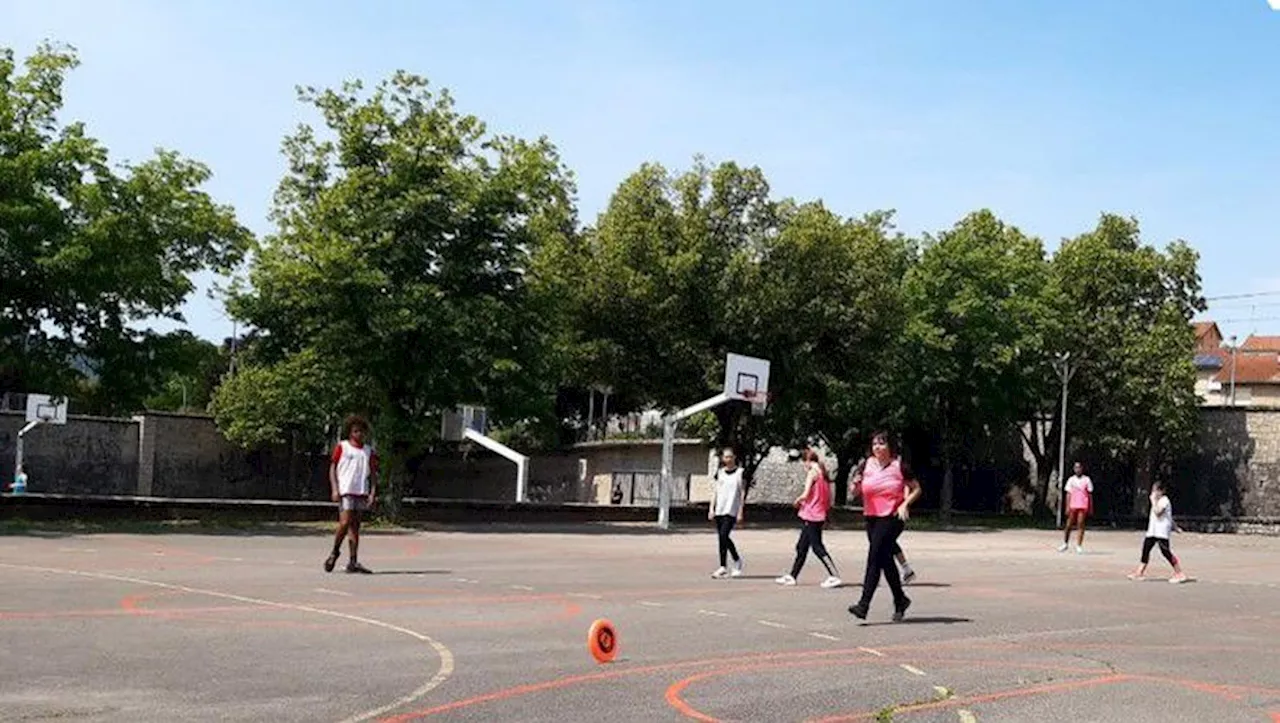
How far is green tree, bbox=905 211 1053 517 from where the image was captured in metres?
51.0

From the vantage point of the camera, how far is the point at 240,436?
54031 millimetres

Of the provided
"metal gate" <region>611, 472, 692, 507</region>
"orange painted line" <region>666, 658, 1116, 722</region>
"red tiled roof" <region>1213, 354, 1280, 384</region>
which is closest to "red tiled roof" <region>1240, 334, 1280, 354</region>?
"red tiled roof" <region>1213, 354, 1280, 384</region>

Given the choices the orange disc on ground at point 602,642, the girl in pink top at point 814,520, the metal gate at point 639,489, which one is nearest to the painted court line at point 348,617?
the orange disc on ground at point 602,642

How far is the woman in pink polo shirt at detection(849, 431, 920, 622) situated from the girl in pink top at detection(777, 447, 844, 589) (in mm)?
4047

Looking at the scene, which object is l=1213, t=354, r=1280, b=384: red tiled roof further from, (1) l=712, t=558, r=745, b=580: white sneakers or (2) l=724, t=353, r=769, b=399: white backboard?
(1) l=712, t=558, r=745, b=580: white sneakers

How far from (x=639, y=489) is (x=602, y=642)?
46.3 m

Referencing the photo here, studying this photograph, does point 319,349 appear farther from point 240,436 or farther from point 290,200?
point 240,436

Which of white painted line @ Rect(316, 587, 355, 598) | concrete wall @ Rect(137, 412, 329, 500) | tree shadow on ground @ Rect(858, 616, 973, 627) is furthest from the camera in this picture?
concrete wall @ Rect(137, 412, 329, 500)

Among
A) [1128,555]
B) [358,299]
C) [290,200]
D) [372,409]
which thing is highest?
[290,200]

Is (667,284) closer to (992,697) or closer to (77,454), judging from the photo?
(77,454)

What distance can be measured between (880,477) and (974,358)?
38348 millimetres

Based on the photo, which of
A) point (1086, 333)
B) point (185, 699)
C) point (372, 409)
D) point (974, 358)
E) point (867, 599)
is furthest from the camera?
point (1086, 333)

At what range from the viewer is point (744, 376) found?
1666 inches

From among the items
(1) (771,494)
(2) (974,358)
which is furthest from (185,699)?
(1) (771,494)
